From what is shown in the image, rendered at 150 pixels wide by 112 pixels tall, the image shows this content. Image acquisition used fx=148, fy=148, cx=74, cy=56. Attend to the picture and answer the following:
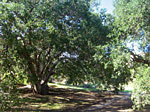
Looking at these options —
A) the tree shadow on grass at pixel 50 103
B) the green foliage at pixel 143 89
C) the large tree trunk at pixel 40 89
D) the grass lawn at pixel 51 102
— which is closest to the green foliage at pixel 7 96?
the grass lawn at pixel 51 102

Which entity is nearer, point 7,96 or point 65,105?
point 7,96

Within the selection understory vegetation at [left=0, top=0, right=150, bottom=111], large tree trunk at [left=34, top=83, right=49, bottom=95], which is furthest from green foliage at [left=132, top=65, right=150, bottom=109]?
large tree trunk at [left=34, top=83, right=49, bottom=95]

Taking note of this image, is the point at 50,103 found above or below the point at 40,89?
below

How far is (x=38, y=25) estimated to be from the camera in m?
10.1

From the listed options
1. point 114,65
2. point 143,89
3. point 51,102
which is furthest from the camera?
point 51,102

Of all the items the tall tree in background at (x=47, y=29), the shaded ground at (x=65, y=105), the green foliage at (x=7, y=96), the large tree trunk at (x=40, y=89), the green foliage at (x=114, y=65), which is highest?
the tall tree in background at (x=47, y=29)

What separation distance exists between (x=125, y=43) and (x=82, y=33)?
3647mm

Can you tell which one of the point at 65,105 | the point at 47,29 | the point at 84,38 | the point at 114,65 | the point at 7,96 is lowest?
the point at 65,105

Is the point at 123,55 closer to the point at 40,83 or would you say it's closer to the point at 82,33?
the point at 82,33

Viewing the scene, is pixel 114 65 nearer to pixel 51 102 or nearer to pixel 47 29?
pixel 47 29

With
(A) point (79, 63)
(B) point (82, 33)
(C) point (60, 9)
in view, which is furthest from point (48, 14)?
(A) point (79, 63)

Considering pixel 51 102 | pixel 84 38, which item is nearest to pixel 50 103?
pixel 51 102

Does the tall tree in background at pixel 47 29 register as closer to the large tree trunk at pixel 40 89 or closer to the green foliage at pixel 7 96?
the large tree trunk at pixel 40 89

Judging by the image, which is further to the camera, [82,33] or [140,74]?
[82,33]
